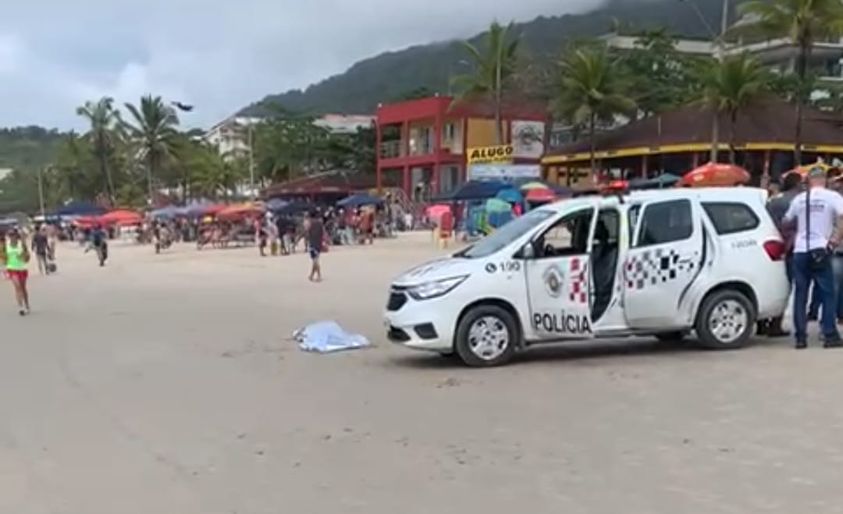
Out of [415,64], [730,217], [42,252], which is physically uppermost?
[415,64]

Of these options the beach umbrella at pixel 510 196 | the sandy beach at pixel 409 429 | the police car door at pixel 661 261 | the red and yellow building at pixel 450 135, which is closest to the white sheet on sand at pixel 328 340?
the sandy beach at pixel 409 429

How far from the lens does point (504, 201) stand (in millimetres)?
38844

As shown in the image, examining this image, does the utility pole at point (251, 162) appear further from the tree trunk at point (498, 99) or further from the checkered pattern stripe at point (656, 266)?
the checkered pattern stripe at point (656, 266)

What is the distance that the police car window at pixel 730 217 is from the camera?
11328 mm

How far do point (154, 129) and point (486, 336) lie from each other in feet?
302

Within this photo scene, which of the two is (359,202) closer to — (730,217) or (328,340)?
(328,340)

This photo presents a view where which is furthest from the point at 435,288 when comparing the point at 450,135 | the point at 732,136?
the point at 450,135

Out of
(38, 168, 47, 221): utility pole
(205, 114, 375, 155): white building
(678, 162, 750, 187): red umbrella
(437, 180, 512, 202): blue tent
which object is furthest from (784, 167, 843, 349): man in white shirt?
(38, 168, 47, 221): utility pole

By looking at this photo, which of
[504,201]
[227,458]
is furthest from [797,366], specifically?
[504,201]

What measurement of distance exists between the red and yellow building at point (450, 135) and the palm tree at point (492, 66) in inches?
95.3

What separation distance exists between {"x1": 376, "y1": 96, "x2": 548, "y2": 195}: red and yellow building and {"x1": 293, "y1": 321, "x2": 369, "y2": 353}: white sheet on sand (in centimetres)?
5133

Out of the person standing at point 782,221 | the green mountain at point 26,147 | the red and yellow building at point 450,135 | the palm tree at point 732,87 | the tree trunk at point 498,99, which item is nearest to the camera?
the person standing at point 782,221

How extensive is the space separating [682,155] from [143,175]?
258 ft

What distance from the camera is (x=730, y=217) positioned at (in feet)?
37.4
